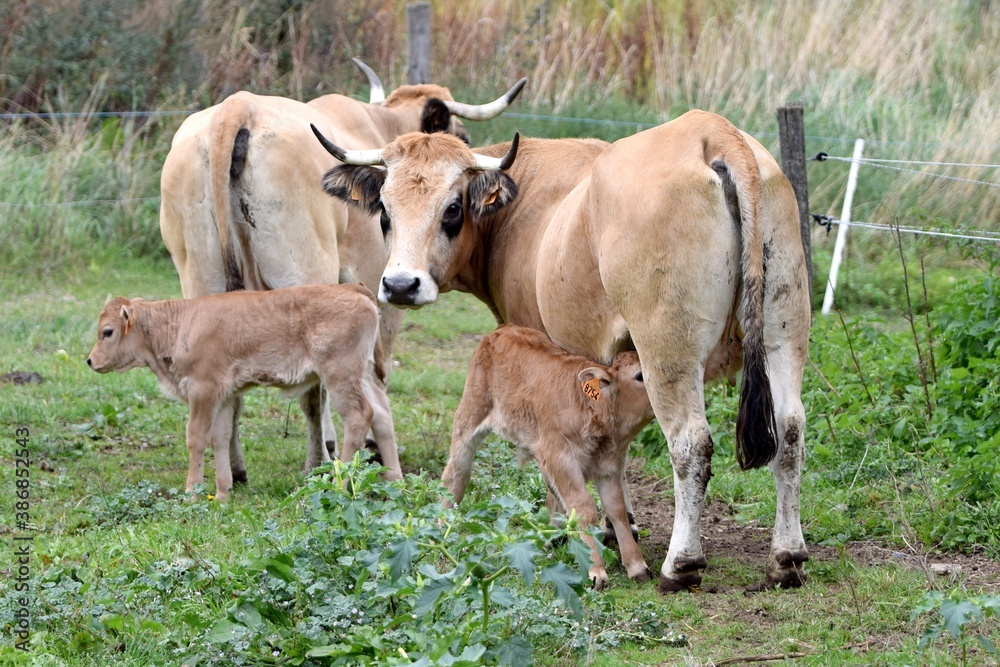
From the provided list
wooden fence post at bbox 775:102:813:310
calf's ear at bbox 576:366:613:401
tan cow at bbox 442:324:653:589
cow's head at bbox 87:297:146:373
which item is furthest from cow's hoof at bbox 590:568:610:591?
wooden fence post at bbox 775:102:813:310

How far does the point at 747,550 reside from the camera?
573 centimetres

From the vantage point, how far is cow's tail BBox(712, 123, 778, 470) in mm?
4727

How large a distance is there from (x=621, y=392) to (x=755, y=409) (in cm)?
78

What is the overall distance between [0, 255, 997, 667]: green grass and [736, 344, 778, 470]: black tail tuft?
2.10ft

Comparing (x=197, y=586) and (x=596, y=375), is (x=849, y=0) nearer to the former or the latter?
(x=596, y=375)

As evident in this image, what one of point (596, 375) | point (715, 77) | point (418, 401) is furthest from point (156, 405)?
point (715, 77)

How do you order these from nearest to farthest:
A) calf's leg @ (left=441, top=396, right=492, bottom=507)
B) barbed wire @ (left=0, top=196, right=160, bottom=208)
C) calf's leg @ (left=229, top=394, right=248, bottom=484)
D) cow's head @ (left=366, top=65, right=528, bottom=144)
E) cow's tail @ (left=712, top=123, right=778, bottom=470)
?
1. cow's tail @ (left=712, top=123, right=778, bottom=470)
2. calf's leg @ (left=441, top=396, right=492, bottom=507)
3. calf's leg @ (left=229, top=394, right=248, bottom=484)
4. cow's head @ (left=366, top=65, right=528, bottom=144)
5. barbed wire @ (left=0, top=196, right=160, bottom=208)

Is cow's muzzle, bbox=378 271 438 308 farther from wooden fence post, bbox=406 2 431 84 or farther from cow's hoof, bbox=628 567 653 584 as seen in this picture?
wooden fence post, bbox=406 2 431 84

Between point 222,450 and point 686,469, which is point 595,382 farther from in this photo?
point 222,450

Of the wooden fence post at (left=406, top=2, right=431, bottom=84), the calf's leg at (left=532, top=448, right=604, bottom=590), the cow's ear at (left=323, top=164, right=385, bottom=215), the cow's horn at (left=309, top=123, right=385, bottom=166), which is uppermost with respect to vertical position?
the wooden fence post at (left=406, top=2, right=431, bottom=84)

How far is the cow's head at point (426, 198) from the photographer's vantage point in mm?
5930

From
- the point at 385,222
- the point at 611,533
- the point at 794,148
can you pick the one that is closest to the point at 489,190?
the point at 385,222

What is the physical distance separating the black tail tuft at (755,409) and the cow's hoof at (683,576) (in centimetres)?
52

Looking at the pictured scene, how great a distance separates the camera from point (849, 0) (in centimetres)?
1655
